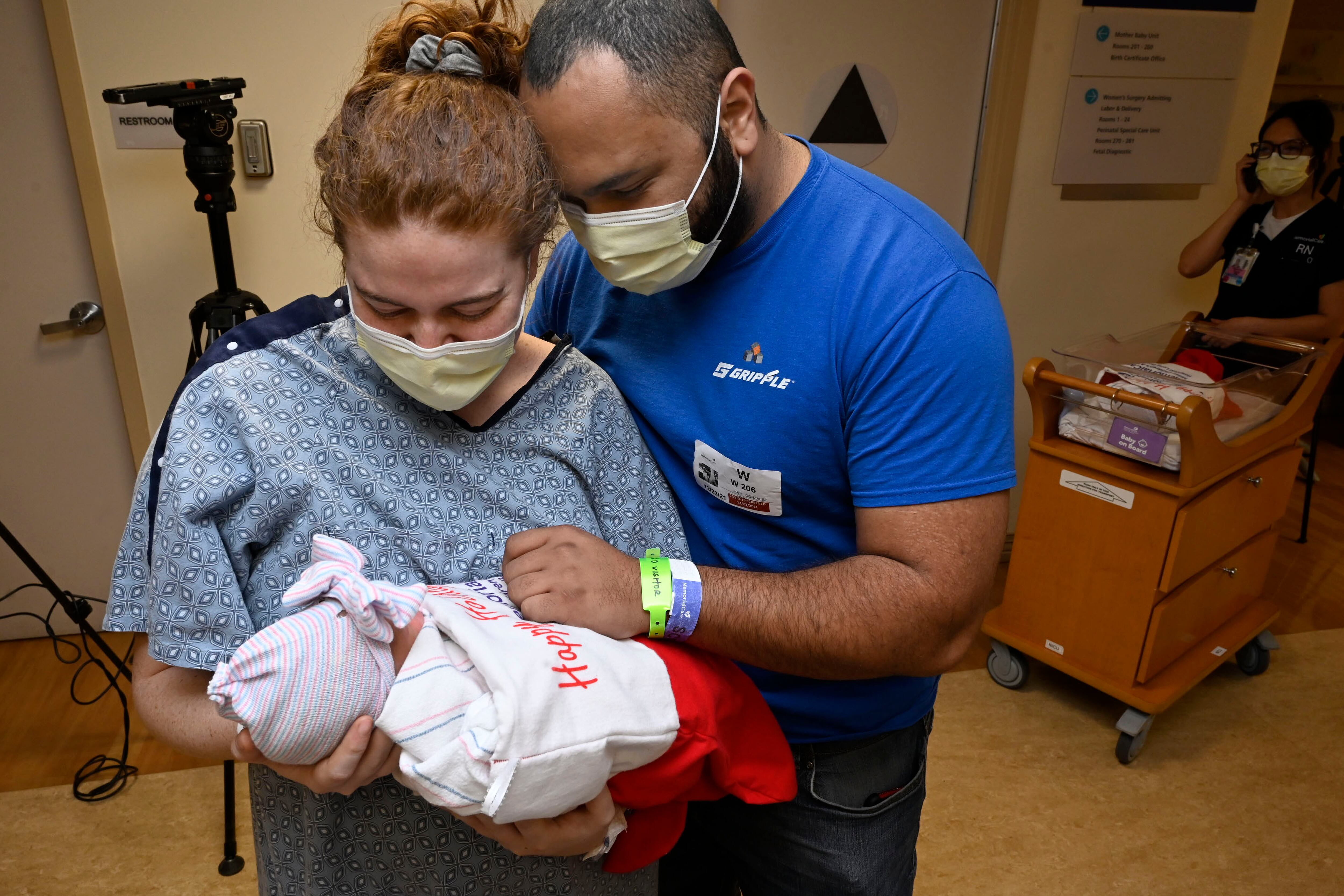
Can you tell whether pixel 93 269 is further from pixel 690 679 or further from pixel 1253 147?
pixel 1253 147

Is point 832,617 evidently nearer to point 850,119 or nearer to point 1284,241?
point 850,119

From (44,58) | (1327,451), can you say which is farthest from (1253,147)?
(44,58)

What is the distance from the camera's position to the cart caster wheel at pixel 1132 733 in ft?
8.46

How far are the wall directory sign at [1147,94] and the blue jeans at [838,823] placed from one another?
255cm

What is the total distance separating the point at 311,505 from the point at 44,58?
2.26m

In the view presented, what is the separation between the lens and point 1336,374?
17.2 ft

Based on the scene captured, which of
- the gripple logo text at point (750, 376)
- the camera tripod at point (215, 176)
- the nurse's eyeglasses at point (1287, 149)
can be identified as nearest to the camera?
the gripple logo text at point (750, 376)

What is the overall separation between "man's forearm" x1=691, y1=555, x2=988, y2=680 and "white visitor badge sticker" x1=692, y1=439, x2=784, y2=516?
0.42 feet

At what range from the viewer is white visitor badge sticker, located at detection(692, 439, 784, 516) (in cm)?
114

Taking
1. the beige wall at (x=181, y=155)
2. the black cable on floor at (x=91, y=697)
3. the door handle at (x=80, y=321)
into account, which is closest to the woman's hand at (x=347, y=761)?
the black cable on floor at (x=91, y=697)

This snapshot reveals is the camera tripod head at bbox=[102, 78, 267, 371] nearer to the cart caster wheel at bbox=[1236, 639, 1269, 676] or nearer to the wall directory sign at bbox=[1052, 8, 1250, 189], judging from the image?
the wall directory sign at bbox=[1052, 8, 1250, 189]

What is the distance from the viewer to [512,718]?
2.50 ft

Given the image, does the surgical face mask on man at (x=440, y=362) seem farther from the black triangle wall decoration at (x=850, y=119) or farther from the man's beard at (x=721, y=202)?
the black triangle wall decoration at (x=850, y=119)

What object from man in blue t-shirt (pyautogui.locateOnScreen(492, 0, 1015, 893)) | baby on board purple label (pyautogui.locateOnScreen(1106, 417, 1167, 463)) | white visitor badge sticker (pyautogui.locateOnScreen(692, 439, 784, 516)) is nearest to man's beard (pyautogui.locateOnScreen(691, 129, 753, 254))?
man in blue t-shirt (pyautogui.locateOnScreen(492, 0, 1015, 893))
